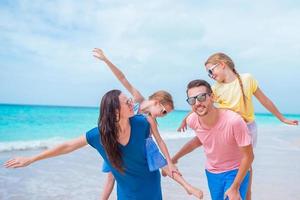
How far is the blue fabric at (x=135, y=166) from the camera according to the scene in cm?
276

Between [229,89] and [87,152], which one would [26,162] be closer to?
[229,89]

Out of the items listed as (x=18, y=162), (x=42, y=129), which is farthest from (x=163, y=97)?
(x=42, y=129)

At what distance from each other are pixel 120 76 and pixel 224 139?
123cm

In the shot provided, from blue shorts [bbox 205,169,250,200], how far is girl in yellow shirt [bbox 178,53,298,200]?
1.95 ft

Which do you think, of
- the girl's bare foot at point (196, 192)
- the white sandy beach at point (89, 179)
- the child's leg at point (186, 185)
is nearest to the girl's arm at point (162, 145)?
the child's leg at point (186, 185)

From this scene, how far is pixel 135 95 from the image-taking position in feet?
11.5

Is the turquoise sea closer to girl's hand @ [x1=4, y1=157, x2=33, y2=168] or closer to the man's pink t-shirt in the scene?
girl's hand @ [x1=4, y1=157, x2=33, y2=168]

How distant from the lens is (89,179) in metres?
6.22

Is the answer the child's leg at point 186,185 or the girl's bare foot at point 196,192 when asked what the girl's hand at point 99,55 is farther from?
the girl's bare foot at point 196,192

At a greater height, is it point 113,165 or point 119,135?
point 119,135

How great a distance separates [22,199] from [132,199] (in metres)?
2.68

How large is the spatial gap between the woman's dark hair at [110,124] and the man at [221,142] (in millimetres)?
625

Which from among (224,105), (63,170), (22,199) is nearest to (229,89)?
(224,105)

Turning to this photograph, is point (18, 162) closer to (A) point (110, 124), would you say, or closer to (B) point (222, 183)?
(A) point (110, 124)
